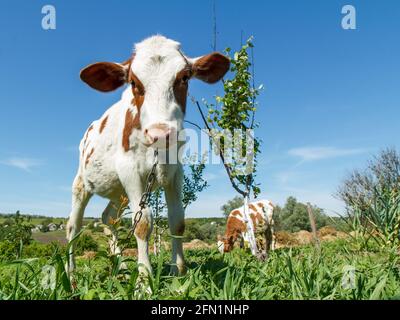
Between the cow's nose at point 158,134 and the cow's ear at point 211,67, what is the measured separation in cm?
127

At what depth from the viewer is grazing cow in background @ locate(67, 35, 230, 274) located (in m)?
3.82

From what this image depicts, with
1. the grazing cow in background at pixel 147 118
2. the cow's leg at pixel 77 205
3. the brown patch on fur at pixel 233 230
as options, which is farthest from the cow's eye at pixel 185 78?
the brown patch on fur at pixel 233 230

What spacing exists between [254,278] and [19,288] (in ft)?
6.73

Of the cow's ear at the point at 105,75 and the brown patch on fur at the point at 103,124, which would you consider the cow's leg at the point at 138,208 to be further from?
the brown patch on fur at the point at 103,124

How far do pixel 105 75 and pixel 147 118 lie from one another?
1189 mm

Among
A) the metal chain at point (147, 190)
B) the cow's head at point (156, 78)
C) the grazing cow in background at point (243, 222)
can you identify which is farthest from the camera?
the grazing cow in background at point (243, 222)

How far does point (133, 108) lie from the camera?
4.44 metres

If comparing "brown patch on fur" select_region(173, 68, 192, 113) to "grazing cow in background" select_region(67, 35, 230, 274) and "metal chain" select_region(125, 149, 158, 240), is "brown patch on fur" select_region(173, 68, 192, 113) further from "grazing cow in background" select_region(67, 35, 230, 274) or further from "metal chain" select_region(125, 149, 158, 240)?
"metal chain" select_region(125, 149, 158, 240)

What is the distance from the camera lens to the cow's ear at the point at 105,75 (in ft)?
14.9

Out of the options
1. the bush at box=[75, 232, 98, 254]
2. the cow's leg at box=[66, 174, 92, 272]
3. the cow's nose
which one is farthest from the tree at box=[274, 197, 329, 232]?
the cow's nose

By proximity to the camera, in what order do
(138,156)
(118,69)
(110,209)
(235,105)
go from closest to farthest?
(138,156) → (118,69) → (110,209) → (235,105)

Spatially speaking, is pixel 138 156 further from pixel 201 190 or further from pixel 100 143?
pixel 201 190
